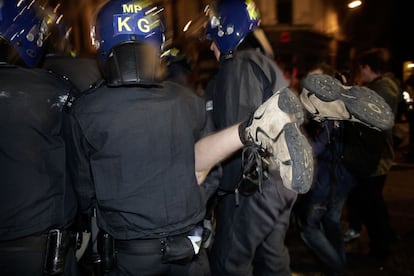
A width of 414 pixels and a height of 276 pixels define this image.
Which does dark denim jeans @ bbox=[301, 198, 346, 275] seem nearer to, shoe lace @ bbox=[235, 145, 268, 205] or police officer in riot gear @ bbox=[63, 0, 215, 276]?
shoe lace @ bbox=[235, 145, 268, 205]

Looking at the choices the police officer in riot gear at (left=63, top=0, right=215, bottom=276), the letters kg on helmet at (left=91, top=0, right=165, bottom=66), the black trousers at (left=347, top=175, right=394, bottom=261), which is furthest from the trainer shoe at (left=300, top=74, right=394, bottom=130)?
the black trousers at (left=347, top=175, right=394, bottom=261)

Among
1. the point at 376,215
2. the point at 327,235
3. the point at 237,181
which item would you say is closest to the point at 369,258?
the point at 376,215

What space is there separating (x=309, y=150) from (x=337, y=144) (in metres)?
2.23

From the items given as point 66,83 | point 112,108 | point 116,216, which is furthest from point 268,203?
point 66,83

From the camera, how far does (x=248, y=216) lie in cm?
294

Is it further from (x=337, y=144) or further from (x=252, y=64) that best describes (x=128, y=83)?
(x=337, y=144)

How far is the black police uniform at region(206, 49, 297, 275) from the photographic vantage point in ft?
9.43

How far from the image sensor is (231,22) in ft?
10.6

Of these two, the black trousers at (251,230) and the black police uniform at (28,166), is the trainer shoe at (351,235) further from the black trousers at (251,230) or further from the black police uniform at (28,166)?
the black police uniform at (28,166)

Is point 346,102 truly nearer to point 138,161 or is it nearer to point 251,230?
point 138,161

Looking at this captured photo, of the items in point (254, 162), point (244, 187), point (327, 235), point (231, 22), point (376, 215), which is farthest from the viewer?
point (376, 215)

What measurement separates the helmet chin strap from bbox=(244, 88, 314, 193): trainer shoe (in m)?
0.73

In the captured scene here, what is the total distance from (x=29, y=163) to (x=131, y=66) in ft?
2.62

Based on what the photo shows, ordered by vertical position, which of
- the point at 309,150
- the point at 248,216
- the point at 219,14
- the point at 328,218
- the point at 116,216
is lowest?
the point at 328,218
